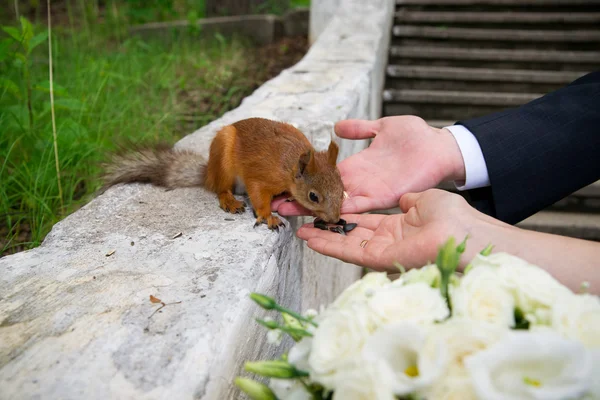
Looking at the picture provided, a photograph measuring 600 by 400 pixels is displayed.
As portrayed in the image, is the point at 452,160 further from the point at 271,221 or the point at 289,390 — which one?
the point at 289,390

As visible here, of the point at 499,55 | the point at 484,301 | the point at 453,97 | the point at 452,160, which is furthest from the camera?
the point at 499,55

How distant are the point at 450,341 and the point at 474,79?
3874 millimetres

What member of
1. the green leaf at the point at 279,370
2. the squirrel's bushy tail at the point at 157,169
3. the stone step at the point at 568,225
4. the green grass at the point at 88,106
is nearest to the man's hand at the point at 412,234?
the green leaf at the point at 279,370

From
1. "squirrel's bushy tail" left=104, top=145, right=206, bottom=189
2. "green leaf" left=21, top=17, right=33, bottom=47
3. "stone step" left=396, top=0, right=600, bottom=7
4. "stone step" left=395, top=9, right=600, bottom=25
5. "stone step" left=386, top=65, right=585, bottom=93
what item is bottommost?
"stone step" left=386, top=65, right=585, bottom=93

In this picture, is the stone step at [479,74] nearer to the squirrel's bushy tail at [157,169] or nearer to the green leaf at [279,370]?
the squirrel's bushy tail at [157,169]

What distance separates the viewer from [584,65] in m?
4.11

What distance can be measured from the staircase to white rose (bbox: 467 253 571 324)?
329cm

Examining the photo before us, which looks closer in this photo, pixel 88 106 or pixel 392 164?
pixel 392 164

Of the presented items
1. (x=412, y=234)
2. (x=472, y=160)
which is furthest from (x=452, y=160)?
(x=412, y=234)

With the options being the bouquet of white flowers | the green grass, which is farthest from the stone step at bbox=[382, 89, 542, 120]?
the bouquet of white flowers

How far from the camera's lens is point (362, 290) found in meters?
0.72

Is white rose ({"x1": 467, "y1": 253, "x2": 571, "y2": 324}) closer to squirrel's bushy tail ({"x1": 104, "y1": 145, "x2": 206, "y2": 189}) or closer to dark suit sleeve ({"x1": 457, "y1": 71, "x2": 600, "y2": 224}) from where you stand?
dark suit sleeve ({"x1": 457, "y1": 71, "x2": 600, "y2": 224})

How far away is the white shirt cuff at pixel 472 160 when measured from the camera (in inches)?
70.6

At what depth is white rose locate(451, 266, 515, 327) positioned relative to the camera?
641 millimetres
